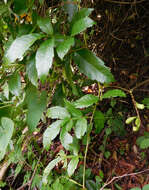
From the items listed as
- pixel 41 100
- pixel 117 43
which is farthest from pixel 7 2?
pixel 117 43

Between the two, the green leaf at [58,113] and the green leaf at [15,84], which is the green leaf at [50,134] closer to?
the green leaf at [58,113]

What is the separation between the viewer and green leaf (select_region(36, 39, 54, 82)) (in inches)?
19.5

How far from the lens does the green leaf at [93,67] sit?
583 millimetres

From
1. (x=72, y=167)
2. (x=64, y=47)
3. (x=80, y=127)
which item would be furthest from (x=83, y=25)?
(x=72, y=167)

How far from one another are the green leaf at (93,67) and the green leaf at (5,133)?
0.95 ft

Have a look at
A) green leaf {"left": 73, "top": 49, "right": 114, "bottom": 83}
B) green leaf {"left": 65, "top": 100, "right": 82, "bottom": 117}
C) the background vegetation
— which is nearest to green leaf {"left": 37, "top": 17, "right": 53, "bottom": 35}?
the background vegetation

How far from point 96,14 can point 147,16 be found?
0.32 meters

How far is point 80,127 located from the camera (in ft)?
1.99

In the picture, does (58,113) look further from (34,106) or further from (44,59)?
(44,59)

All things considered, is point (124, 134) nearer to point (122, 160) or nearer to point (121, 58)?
point (122, 160)

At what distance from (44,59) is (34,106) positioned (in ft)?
0.71

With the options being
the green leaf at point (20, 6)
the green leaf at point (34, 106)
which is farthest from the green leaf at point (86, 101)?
the green leaf at point (20, 6)

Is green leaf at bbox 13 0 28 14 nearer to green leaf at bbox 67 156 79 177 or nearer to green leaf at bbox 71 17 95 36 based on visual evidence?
green leaf at bbox 71 17 95 36

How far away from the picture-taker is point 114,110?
4.29 feet
